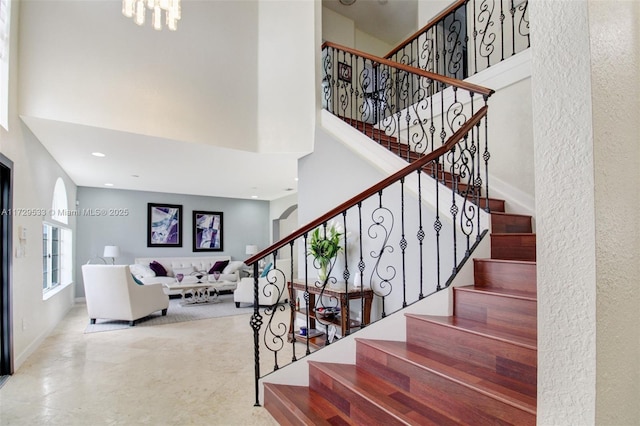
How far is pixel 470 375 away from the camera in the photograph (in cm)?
178

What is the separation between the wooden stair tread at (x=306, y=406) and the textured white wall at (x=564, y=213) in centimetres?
138

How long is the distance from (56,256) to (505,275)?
7.00m

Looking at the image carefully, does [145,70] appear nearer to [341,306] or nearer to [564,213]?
[341,306]

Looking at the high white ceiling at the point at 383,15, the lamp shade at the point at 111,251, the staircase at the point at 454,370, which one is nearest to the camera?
the staircase at the point at 454,370

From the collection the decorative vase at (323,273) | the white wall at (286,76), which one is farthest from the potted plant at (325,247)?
the white wall at (286,76)

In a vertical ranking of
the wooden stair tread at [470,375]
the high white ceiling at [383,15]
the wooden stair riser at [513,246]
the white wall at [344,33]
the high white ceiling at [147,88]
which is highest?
the high white ceiling at [383,15]

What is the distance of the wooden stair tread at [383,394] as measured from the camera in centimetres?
173

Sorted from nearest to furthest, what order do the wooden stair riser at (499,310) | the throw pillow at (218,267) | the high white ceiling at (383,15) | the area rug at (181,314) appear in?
the wooden stair riser at (499,310), the area rug at (181,314), the high white ceiling at (383,15), the throw pillow at (218,267)

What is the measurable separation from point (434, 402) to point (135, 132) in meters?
3.93

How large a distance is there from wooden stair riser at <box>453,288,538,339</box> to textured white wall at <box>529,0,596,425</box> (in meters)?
1.03

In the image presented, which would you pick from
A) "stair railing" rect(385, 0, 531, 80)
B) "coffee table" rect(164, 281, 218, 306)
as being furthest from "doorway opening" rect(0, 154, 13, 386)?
"stair railing" rect(385, 0, 531, 80)

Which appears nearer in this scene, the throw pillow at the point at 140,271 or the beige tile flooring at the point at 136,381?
the beige tile flooring at the point at 136,381

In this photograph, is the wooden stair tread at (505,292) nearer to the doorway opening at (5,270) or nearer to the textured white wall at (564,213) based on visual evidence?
the textured white wall at (564,213)

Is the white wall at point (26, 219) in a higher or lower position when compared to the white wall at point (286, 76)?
lower
